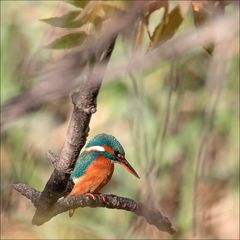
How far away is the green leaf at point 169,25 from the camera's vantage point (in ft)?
2.75

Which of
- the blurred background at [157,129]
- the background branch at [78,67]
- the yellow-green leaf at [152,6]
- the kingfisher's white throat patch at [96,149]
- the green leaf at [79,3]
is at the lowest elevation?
the blurred background at [157,129]

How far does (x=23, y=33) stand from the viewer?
2.79 metres

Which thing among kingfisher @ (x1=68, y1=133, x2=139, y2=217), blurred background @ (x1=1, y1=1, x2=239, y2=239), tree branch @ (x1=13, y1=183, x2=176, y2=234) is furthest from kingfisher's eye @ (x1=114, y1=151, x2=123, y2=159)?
blurred background @ (x1=1, y1=1, x2=239, y2=239)

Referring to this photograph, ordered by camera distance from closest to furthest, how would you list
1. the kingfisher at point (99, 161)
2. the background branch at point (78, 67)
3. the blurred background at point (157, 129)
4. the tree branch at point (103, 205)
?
the background branch at point (78, 67)
the tree branch at point (103, 205)
the kingfisher at point (99, 161)
the blurred background at point (157, 129)

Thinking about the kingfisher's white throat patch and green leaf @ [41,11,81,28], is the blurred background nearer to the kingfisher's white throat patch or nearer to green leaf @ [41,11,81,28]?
the kingfisher's white throat patch

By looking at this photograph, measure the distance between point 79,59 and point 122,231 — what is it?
1.88m

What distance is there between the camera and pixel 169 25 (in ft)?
2.76

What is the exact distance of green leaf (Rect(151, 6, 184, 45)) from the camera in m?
0.84

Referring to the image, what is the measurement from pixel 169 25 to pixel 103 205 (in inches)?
24.8

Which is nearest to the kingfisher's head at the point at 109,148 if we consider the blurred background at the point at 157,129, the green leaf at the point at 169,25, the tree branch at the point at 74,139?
the tree branch at the point at 74,139

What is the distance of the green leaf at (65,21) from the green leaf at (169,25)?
9 centimetres

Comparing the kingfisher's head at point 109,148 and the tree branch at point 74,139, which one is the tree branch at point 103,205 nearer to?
the tree branch at point 74,139

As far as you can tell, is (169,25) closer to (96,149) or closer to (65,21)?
(65,21)

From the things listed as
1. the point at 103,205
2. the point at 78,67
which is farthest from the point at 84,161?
the point at 78,67
